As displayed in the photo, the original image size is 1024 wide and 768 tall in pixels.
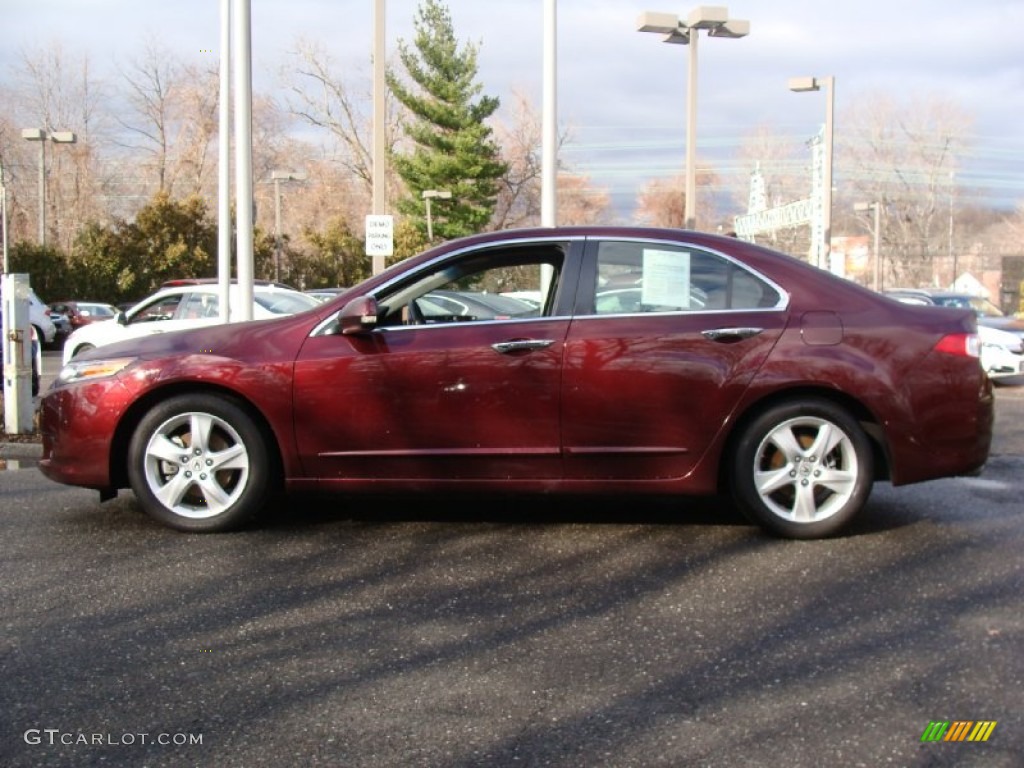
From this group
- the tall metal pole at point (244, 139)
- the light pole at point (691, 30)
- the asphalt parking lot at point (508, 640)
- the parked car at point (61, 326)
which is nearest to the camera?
the asphalt parking lot at point (508, 640)

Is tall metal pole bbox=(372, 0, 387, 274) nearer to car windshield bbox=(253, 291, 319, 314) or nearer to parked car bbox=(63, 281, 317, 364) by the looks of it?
car windshield bbox=(253, 291, 319, 314)

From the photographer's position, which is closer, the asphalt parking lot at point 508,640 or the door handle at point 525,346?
the asphalt parking lot at point 508,640

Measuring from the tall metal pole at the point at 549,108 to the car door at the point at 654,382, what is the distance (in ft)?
31.1

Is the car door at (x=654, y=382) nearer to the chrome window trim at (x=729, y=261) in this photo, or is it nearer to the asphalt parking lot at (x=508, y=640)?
the chrome window trim at (x=729, y=261)

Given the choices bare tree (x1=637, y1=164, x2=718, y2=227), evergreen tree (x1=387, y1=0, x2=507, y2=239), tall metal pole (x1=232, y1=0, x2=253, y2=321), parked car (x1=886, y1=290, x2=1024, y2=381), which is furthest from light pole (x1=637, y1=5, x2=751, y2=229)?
bare tree (x1=637, y1=164, x2=718, y2=227)

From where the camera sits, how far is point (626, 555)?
16.2 ft

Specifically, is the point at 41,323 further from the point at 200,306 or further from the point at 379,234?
the point at 200,306

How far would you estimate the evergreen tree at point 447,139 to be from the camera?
155 ft

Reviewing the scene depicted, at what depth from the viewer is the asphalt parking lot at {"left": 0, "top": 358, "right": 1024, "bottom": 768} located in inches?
115

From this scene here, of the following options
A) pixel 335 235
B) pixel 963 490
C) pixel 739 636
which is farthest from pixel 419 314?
pixel 335 235

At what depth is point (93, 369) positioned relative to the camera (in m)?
5.38

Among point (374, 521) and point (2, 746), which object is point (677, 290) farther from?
point (2, 746)

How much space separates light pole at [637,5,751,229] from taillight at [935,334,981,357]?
17270 millimetres

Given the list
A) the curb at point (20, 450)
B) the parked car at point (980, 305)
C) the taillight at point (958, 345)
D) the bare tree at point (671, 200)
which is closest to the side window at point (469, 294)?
the taillight at point (958, 345)
